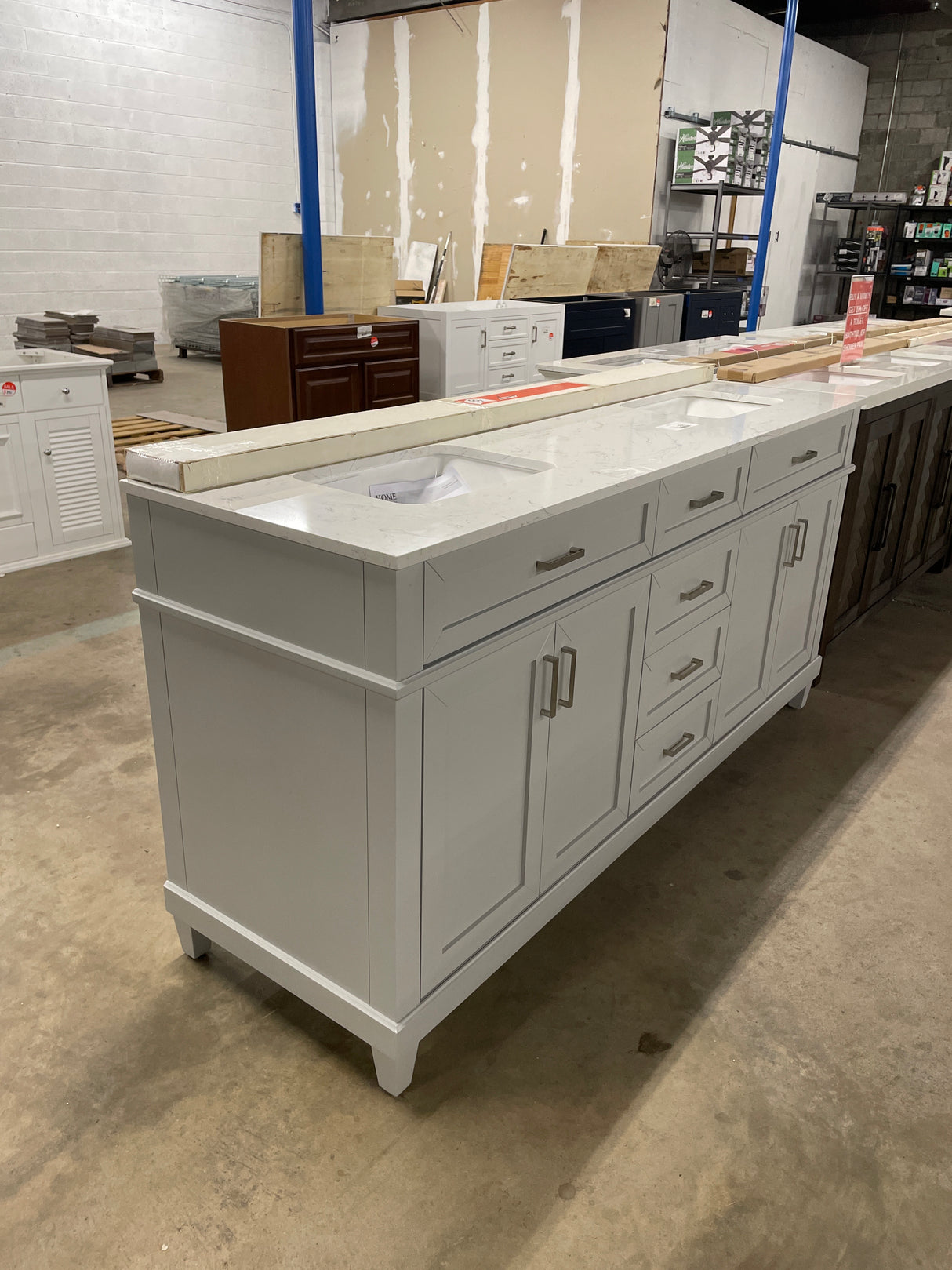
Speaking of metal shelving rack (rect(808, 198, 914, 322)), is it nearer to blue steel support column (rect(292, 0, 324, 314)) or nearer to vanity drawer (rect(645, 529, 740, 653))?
blue steel support column (rect(292, 0, 324, 314))

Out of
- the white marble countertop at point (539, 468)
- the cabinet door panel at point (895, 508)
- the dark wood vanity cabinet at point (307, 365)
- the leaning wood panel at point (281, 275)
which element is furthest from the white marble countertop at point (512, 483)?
the leaning wood panel at point (281, 275)

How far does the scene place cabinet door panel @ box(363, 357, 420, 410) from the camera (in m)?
4.95

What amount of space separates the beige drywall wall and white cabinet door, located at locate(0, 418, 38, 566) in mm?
6942

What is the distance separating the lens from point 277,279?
5.05 meters

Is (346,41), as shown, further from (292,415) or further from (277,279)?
(292,415)

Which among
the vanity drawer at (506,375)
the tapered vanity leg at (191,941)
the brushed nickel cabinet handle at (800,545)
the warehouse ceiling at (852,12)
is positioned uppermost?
the warehouse ceiling at (852,12)

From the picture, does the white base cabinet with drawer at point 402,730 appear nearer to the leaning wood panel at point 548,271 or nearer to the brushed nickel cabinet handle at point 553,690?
the brushed nickel cabinet handle at point 553,690

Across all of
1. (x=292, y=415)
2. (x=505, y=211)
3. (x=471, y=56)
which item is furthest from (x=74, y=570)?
(x=471, y=56)

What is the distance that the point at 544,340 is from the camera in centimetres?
600

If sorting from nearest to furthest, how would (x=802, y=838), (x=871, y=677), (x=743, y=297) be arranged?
(x=802, y=838), (x=871, y=677), (x=743, y=297)

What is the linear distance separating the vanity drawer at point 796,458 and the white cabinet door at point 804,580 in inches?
3.1

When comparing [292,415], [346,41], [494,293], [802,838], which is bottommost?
[802,838]

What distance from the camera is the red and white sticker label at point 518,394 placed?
7.70 feet

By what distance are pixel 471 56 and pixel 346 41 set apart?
2056 mm
